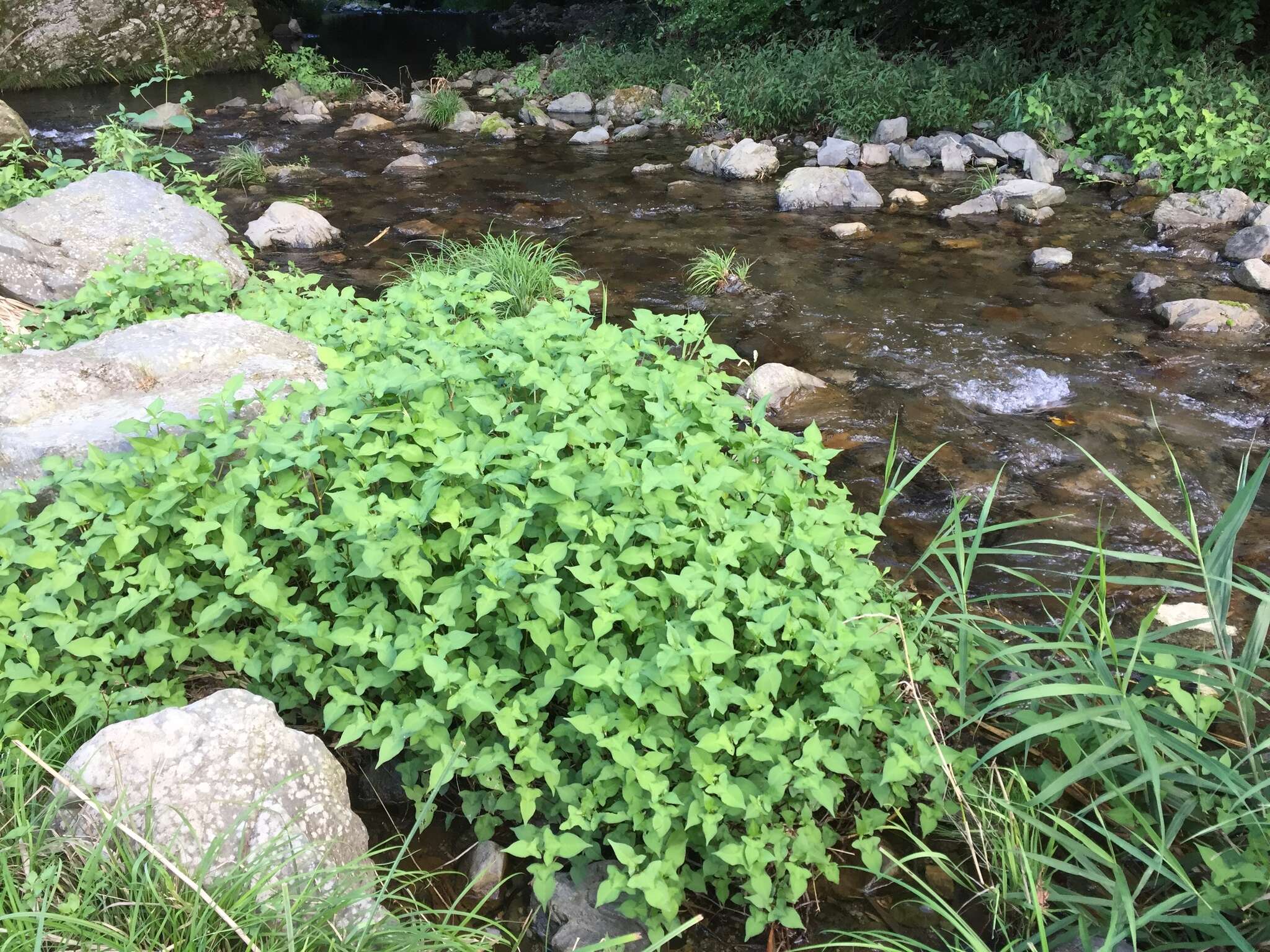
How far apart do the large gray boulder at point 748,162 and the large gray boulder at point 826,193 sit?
38.2 inches

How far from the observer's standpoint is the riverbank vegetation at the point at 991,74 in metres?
9.20

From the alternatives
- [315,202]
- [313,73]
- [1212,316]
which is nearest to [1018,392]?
[1212,316]

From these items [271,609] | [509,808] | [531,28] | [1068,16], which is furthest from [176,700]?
[531,28]

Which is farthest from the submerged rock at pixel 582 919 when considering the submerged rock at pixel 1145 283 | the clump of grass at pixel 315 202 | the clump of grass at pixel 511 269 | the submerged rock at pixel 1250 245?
the clump of grass at pixel 315 202

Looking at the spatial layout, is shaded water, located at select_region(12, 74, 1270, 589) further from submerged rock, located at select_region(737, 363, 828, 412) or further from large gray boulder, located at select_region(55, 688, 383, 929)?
large gray boulder, located at select_region(55, 688, 383, 929)

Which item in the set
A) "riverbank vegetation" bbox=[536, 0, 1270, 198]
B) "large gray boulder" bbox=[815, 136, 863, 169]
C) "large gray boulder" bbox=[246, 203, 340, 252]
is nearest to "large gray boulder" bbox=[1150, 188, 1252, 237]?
"riverbank vegetation" bbox=[536, 0, 1270, 198]

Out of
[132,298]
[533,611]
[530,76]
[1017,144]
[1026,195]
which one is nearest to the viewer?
[533,611]

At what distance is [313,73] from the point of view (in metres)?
16.1

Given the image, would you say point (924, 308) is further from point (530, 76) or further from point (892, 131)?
point (530, 76)

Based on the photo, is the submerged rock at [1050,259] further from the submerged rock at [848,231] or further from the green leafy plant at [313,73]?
the green leafy plant at [313,73]

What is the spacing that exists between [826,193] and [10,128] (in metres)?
9.31

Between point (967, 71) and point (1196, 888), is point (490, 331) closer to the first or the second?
point (1196, 888)

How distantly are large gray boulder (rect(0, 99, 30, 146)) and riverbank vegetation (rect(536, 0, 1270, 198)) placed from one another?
785 cm

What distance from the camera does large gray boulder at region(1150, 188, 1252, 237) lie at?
8023mm
